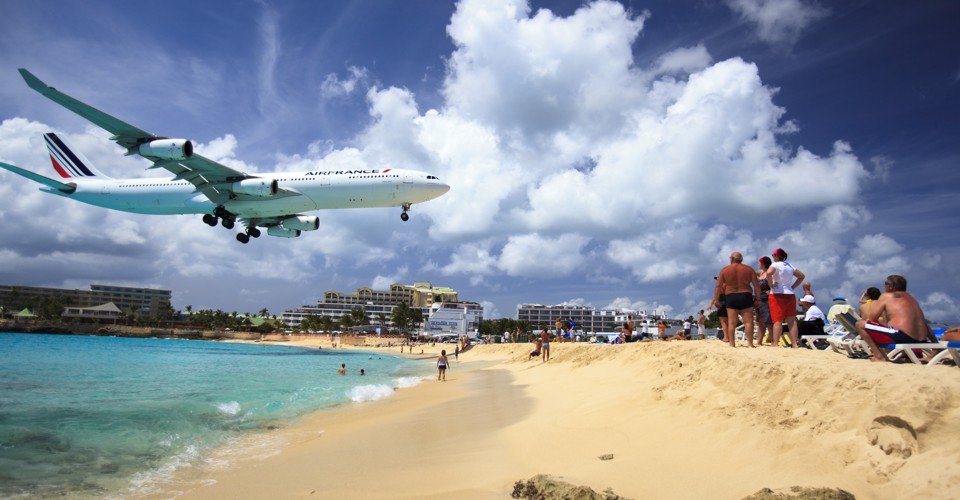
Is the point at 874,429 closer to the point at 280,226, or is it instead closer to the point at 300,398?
the point at 300,398

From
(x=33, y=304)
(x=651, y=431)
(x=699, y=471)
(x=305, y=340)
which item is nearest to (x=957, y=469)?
(x=699, y=471)

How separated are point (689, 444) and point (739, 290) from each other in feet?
15.0

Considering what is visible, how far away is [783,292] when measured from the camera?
9.31 m

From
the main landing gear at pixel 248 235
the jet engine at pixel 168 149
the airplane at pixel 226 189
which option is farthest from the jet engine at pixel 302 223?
the jet engine at pixel 168 149

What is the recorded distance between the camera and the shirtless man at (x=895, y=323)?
20.4 feet

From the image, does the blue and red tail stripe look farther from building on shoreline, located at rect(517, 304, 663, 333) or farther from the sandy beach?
building on shoreline, located at rect(517, 304, 663, 333)

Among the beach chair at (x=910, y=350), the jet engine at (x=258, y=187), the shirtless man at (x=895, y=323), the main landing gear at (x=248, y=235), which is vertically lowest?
the beach chair at (x=910, y=350)

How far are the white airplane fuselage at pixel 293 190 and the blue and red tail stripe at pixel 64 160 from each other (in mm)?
3963

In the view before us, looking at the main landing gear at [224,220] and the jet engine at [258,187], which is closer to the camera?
the jet engine at [258,187]

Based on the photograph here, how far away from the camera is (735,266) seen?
9438 millimetres

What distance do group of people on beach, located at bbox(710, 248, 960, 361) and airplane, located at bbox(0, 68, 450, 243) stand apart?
22930 millimetres

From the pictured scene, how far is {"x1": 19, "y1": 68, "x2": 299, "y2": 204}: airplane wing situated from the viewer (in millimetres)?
23459

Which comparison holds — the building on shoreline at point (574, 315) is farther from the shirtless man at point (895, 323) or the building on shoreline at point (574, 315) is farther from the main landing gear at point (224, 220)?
the shirtless man at point (895, 323)

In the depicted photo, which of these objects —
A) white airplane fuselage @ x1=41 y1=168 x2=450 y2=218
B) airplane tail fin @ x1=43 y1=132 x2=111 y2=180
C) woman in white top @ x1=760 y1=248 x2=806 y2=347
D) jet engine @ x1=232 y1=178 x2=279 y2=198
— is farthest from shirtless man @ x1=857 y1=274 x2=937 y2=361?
airplane tail fin @ x1=43 y1=132 x2=111 y2=180
